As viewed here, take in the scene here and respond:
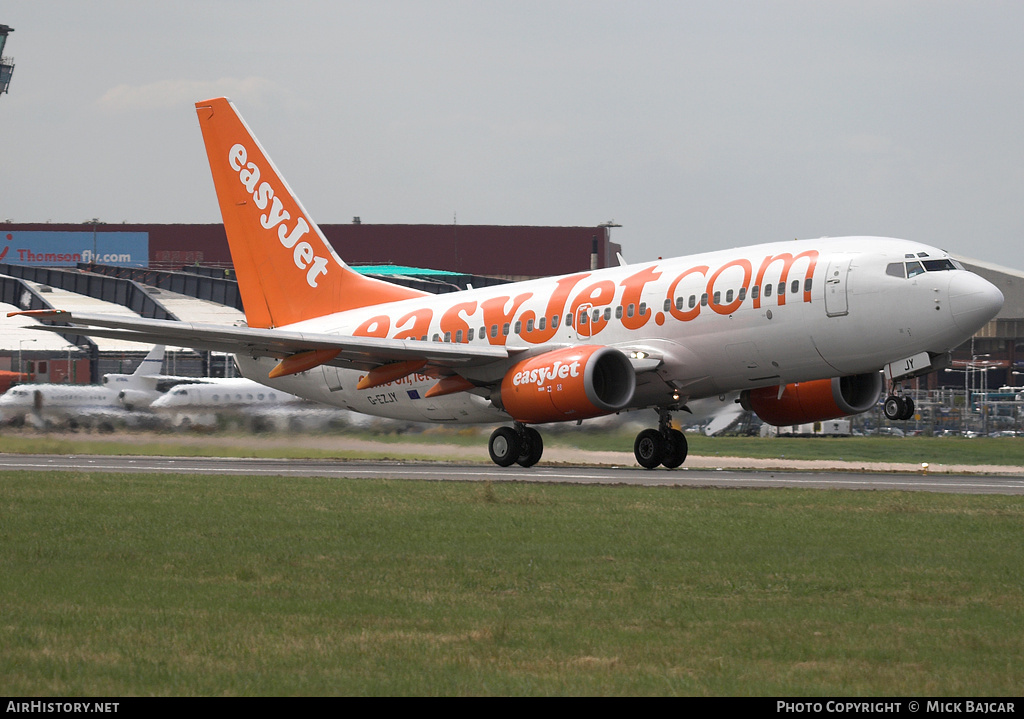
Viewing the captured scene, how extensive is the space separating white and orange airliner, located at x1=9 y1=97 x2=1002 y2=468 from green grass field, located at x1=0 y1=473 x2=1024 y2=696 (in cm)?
700

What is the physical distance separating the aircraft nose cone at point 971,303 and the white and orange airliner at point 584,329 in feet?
0.09

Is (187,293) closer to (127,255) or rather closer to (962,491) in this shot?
(127,255)

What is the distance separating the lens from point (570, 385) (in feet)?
85.9

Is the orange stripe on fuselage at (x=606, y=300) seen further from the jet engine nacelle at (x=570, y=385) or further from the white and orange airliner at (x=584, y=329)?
the jet engine nacelle at (x=570, y=385)

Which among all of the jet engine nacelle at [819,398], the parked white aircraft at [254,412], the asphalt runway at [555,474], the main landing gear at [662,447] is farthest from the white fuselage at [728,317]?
the parked white aircraft at [254,412]

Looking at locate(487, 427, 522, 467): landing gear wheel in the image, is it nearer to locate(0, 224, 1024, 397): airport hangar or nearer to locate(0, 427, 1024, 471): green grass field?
locate(0, 427, 1024, 471): green grass field

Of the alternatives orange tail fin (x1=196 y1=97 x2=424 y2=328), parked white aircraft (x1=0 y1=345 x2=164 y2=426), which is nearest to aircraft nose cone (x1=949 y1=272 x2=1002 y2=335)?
orange tail fin (x1=196 y1=97 x2=424 y2=328)

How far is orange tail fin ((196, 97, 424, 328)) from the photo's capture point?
34.1 metres

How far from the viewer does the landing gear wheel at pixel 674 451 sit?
98.6 feet

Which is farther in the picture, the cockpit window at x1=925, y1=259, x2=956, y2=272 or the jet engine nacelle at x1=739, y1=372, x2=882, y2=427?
the jet engine nacelle at x1=739, y1=372, x2=882, y2=427

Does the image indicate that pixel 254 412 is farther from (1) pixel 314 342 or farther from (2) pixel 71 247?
(2) pixel 71 247

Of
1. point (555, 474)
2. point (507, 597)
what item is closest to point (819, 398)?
point (555, 474)
